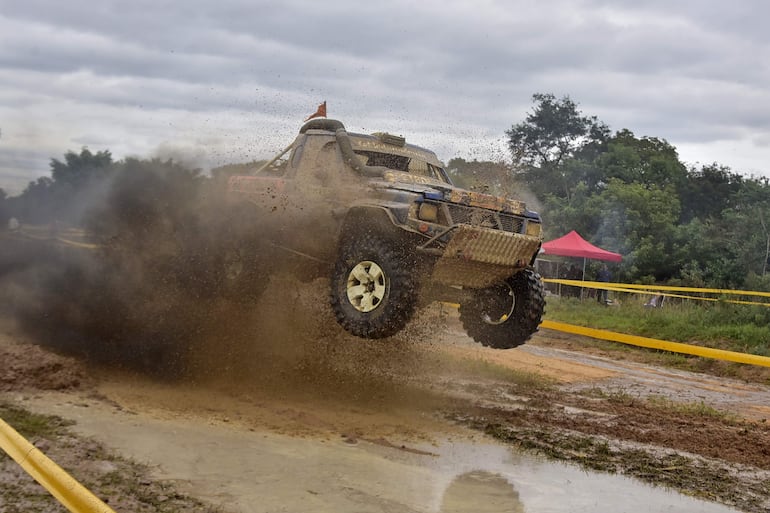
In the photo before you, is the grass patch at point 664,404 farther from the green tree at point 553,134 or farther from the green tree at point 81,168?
the green tree at point 553,134

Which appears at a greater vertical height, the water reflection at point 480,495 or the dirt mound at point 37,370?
the dirt mound at point 37,370

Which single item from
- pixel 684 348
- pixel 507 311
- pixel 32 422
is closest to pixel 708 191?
pixel 684 348

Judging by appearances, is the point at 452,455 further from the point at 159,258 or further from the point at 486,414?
the point at 159,258

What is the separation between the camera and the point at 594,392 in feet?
34.0

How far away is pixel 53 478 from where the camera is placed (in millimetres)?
3924

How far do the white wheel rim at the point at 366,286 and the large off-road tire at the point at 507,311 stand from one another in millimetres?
1616

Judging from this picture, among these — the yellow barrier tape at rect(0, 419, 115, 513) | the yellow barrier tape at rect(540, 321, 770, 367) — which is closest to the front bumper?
the yellow barrier tape at rect(0, 419, 115, 513)

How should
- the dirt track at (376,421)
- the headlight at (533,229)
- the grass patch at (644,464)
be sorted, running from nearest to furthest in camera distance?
the dirt track at (376,421) < the grass patch at (644,464) < the headlight at (533,229)

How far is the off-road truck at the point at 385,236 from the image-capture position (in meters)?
7.50

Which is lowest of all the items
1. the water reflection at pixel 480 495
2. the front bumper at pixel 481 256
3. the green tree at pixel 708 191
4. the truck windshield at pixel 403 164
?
the water reflection at pixel 480 495

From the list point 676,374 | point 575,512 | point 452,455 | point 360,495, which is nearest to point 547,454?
point 452,455

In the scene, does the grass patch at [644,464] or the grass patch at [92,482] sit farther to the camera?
the grass patch at [644,464]

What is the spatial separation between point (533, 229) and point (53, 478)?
5.54m

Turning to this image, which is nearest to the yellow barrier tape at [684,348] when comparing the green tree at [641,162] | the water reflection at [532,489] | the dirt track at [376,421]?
the dirt track at [376,421]
